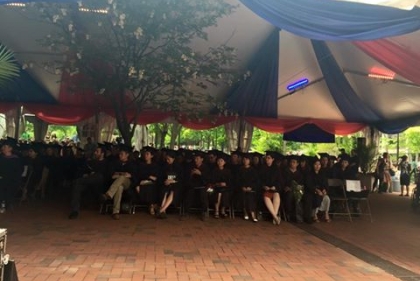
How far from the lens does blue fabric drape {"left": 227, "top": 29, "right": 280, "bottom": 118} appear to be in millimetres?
9938

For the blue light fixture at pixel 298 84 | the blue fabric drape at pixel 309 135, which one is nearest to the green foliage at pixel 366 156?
the blue fabric drape at pixel 309 135

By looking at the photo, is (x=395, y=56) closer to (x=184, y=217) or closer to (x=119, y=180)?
(x=184, y=217)

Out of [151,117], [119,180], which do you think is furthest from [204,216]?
[151,117]

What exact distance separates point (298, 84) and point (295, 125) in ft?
9.26

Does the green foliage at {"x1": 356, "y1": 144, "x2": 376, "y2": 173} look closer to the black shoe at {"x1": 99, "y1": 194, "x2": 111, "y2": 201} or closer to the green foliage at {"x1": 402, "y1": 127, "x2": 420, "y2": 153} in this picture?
the black shoe at {"x1": 99, "y1": 194, "x2": 111, "y2": 201}

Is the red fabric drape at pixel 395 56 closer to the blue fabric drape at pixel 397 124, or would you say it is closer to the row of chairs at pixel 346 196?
the row of chairs at pixel 346 196

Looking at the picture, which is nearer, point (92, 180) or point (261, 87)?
point (92, 180)

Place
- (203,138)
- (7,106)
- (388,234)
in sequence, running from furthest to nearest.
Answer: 1. (203,138)
2. (7,106)
3. (388,234)

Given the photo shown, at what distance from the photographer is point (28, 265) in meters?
4.55

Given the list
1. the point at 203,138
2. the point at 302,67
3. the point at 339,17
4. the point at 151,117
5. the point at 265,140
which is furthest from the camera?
the point at 265,140

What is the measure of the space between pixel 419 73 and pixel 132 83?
5571 millimetres

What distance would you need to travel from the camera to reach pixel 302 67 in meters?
10.9

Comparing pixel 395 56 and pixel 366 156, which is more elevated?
pixel 395 56

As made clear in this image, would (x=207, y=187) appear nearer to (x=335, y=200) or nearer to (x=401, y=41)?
(x=335, y=200)
